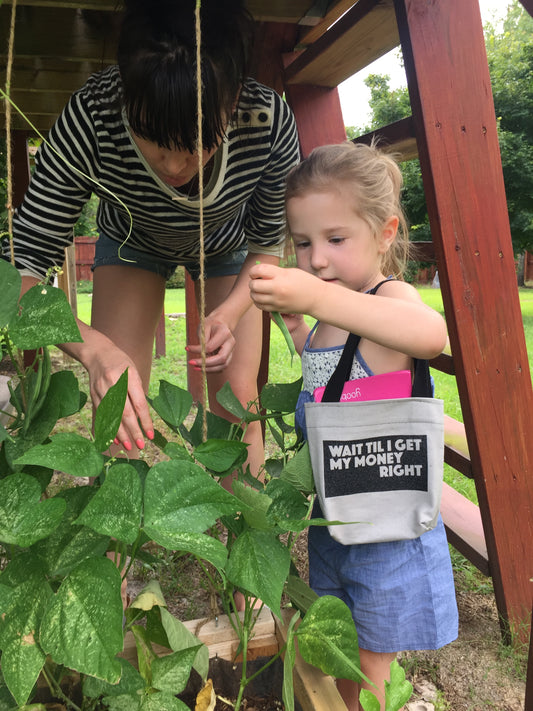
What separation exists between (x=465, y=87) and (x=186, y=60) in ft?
2.13

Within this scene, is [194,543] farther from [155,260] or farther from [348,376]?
[155,260]

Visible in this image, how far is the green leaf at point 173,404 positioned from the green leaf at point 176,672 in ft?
0.90

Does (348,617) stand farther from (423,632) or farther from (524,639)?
(524,639)

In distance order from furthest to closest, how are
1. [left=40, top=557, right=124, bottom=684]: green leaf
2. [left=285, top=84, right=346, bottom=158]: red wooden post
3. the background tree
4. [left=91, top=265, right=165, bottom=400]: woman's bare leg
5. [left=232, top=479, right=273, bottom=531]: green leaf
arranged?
the background tree < [left=285, top=84, right=346, bottom=158]: red wooden post < [left=91, top=265, right=165, bottom=400]: woman's bare leg < [left=232, top=479, right=273, bottom=531]: green leaf < [left=40, top=557, right=124, bottom=684]: green leaf

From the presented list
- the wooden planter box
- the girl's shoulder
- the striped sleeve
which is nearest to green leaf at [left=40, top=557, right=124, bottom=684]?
the wooden planter box

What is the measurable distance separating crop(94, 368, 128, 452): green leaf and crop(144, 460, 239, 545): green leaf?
0.21 feet

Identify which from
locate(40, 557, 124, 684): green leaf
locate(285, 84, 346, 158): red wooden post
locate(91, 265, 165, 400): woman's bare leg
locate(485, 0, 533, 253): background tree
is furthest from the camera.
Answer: locate(485, 0, 533, 253): background tree

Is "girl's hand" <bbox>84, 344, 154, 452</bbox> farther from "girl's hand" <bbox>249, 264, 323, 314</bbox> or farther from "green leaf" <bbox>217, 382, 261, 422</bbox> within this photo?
"girl's hand" <bbox>249, 264, 323, 314</bbox>

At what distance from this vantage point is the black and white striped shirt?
3.92 feet

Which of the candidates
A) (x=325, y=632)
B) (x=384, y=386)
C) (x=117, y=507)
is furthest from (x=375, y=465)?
(x=117, y=507)

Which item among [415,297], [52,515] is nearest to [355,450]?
[415,297]

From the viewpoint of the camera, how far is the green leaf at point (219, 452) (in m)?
0.63

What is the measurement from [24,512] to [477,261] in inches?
42.9

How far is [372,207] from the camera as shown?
→ 109 cm
